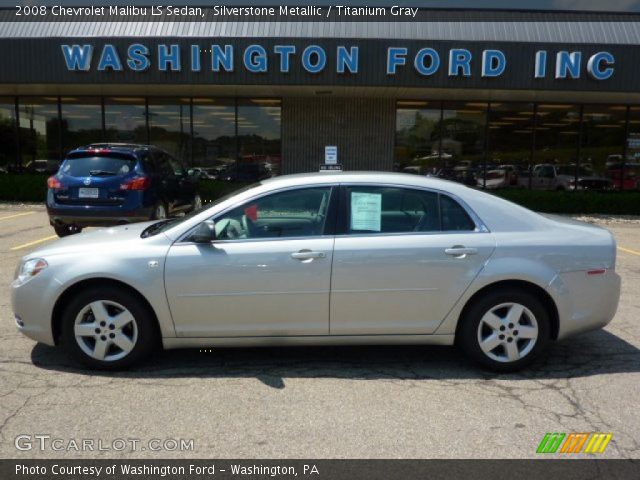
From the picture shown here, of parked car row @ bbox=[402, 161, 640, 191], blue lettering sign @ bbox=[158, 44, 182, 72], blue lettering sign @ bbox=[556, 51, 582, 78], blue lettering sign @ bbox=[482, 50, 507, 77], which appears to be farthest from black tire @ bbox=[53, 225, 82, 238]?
blue lettering sign @ bbox=[556, 51, 582, 78]

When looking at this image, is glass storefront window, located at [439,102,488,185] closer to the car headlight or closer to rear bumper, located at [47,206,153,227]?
rear bumper, located at [47,206,153,227]

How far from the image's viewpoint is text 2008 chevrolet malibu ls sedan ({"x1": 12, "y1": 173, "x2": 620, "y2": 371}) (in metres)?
4.07

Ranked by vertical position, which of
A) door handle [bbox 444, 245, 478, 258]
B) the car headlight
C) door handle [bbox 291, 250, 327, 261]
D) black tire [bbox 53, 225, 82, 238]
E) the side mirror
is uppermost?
the side mirror

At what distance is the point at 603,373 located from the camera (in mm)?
4293

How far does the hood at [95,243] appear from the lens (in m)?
4.18

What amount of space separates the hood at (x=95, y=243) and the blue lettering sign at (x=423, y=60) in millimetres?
10319

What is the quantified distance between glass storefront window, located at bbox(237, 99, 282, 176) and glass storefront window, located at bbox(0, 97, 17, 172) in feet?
22.9

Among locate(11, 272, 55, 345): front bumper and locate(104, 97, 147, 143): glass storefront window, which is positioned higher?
locate(104, 97, 147, 143): glass storefront window

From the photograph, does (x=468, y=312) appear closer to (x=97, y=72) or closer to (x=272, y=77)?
(x=272, y=77)

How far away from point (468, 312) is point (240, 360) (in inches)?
72.4

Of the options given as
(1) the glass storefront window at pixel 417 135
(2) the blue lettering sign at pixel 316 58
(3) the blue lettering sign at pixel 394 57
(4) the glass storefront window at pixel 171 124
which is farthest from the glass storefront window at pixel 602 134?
(4) the glass storefront window at pixel 171 124

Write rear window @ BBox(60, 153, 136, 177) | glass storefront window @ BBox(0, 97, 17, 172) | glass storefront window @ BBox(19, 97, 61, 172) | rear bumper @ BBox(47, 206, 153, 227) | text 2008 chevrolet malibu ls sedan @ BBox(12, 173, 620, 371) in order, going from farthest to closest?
glass storefront window @ BBox(0, 97, 17, 172), glass storefront window @ BBox(19, 97, 61, 172), rear window @ BBox(60, 153, 136, 177), rear bumper @ BBox(47, 206, 153, 227), text 2008 chevrolet malibu ls sedan @ BBox(12, 173, 620, 371)

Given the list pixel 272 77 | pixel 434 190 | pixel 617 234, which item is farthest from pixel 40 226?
pixel 617 234

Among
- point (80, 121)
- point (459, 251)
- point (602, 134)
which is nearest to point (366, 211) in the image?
point (459, 251)
